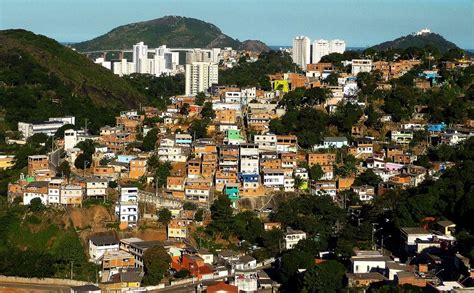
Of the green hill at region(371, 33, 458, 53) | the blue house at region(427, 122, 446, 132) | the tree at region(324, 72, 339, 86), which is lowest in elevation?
the blue house at region(427, 122, 446, 132)

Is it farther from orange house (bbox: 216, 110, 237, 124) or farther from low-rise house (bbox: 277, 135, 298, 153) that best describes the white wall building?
low-rise house (bbox: 277, 135, 298, 153)

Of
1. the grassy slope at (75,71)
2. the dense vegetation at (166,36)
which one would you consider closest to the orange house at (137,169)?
the grassy slope at (75,71)

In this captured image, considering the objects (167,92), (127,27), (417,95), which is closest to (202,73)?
(167,92)

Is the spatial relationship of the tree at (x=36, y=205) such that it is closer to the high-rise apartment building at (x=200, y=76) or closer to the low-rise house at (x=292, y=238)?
the low-rise house at (x=292, y=238)

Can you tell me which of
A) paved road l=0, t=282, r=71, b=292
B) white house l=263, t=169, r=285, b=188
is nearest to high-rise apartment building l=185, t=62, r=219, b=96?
white house l=263, t=169, r=285, b=188

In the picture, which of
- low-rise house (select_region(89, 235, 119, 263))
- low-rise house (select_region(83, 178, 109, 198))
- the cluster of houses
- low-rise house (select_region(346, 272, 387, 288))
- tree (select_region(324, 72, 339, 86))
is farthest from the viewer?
tree (select_region(324, 72, 339, 86))

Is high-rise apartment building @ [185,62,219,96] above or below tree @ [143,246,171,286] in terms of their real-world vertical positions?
above
